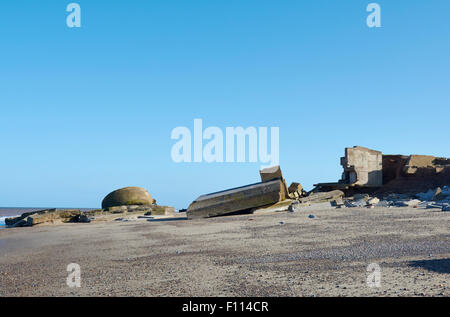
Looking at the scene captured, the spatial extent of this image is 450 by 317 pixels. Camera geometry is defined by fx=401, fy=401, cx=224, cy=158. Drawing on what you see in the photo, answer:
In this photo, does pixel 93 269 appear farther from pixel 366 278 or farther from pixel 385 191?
pixel 385 191

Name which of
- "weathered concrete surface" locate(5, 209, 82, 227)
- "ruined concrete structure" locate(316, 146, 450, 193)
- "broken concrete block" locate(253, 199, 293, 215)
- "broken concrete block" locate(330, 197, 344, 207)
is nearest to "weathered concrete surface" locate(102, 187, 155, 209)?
"weathered concrete surface" locate(5, 209, 82, 227)

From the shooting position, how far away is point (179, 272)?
4.52 meters

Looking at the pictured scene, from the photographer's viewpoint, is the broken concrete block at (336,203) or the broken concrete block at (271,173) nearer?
the broken concrete block at (336,203)

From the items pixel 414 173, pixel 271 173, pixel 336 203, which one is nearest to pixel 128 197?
pixel 271 173

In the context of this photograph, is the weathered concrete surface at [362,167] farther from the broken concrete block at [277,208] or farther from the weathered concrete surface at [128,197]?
the weathered concrete surface at [128,197]

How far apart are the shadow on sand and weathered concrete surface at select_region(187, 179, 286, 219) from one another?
939 centimetres

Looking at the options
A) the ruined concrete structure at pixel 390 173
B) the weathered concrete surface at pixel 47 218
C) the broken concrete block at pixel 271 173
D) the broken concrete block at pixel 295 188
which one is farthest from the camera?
the broken concrete block at pixel 295 188

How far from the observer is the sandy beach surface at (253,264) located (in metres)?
3.68

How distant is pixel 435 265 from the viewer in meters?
4.16

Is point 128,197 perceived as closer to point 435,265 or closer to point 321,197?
point 321,197

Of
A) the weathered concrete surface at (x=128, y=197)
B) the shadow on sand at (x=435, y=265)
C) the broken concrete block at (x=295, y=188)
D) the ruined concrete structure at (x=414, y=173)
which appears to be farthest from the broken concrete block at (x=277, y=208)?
the weathered concrete surface at (x=128, y=197)

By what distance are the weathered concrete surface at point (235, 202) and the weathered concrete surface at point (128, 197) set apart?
831cm

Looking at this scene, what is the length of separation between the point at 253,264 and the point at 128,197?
1762 cm
